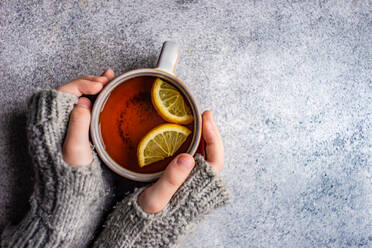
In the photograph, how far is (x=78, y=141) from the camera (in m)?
0.60

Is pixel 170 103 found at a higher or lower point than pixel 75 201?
higher

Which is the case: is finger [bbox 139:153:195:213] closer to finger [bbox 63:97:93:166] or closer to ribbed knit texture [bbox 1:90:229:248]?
ribbed knit texture [bbox 1:90:229:248]

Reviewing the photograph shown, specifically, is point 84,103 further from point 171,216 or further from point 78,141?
point 171,216

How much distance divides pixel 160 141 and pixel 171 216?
0.47ft

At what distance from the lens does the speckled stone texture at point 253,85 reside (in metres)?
0.73

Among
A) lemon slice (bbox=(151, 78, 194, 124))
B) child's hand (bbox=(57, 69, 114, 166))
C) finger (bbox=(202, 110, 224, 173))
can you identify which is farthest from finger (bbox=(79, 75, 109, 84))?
finger (bbox=(202, 110, 224, 173))

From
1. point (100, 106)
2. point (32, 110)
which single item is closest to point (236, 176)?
point (100, 106)

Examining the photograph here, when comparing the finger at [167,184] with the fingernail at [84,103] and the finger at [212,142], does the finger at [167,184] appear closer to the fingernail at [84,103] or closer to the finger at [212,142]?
the finger at [212,142]

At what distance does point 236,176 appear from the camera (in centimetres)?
75

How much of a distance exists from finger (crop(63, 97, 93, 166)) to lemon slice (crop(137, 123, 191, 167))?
0.10 meters

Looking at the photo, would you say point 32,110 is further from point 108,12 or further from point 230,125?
point 230,125

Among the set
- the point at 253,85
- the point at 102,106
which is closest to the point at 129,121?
the point at 102,106

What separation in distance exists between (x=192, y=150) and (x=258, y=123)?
0.22 metres

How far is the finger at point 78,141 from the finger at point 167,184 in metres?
0.13
